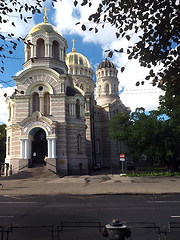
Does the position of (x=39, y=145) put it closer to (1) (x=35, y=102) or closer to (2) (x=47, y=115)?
(2) (x=47, y=115)

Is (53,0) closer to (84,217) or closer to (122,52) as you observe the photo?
(122,52)

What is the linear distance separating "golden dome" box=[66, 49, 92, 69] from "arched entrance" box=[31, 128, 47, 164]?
83.3 feet

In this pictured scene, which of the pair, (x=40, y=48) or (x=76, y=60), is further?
(x=76, y=60)

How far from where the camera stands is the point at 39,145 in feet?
89.7

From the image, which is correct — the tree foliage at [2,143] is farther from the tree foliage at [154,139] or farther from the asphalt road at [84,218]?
the asphalt road at [84,218]

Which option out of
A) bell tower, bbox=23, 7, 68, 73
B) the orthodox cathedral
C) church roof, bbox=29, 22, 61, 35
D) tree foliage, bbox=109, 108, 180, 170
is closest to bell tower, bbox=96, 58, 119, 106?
bell tower, bbox=23, 7, 68, 73

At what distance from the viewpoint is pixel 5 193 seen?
13.6 m

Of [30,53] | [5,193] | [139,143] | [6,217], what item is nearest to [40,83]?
[30,53]

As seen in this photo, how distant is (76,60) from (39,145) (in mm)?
27626

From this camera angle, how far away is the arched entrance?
2700 cm

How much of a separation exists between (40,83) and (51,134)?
708 cm

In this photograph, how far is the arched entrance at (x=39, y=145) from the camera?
27.0 meters

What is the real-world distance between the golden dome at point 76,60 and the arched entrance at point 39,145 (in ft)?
83.3

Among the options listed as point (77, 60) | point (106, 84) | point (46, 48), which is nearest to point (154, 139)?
point (46, 48)
